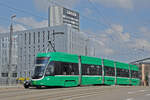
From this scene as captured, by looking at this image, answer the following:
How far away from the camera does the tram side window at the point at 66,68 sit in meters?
23.3

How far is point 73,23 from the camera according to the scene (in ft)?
522

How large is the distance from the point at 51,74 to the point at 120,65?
54.6 ft

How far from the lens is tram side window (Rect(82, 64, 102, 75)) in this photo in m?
27.1

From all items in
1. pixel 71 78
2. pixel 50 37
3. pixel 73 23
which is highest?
pixel 73 23

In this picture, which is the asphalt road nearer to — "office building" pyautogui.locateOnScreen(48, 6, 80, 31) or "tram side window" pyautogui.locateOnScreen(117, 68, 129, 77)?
"tram side window" pyautogui.locateOnScreen(117, 68, 129, 77)

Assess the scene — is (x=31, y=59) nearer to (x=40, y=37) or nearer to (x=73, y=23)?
(x=40, y=37)

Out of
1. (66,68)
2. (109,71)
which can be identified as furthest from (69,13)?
(66,68)

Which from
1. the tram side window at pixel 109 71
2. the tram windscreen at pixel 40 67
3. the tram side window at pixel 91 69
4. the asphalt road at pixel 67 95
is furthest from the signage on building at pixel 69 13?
the asphalt road at pixel 67 95

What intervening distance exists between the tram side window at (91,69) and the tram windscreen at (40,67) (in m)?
5.53

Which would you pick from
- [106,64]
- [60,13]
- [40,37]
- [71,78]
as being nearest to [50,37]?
[40,37]

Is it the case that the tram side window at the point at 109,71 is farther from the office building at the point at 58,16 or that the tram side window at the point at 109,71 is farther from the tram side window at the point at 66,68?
the office building at the point at 58,16

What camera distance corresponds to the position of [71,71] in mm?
24938

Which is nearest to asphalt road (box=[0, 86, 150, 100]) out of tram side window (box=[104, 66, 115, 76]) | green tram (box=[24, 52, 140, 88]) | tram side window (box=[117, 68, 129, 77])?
green tram (box=[24, 52, 140, 88])

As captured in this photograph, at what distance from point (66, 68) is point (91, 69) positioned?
494 cm
